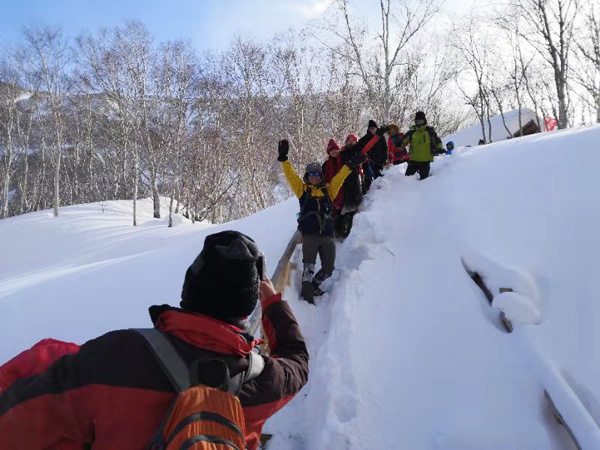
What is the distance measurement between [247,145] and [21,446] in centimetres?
2025

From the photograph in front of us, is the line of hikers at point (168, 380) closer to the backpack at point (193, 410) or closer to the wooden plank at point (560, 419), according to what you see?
the backpack at point (193, 410)

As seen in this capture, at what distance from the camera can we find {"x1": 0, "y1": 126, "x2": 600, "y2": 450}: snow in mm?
2734

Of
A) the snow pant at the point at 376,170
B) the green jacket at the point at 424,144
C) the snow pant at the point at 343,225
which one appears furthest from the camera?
the snow pant at the point at 376,170

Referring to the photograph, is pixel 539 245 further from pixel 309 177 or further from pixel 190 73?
pixel 190 73

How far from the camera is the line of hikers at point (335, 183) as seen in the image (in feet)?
14.4

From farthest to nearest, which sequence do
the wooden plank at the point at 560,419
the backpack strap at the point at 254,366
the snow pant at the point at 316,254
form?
the snow pant at the point at 316,254
the wooden plank at the point at 560,419
the backpack strap at the point at 254,366

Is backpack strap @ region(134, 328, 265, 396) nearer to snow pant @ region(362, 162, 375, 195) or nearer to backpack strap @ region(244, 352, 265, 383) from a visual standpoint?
backpack strap @ region(244, 352, 265, 383)

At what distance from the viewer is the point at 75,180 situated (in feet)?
115

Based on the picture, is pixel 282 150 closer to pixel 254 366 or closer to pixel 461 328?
pixel 461 328

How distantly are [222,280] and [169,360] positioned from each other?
0.88 ft

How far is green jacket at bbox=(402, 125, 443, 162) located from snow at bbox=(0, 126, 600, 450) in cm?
71

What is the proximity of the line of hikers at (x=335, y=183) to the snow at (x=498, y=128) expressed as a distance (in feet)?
70.1

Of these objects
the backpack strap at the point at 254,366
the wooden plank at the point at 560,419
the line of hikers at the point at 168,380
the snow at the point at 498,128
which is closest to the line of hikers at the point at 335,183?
the wooden plank at the point at 560,419

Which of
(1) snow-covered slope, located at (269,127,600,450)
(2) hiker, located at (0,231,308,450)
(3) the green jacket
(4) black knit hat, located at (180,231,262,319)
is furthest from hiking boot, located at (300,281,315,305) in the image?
(3) the green jacket
